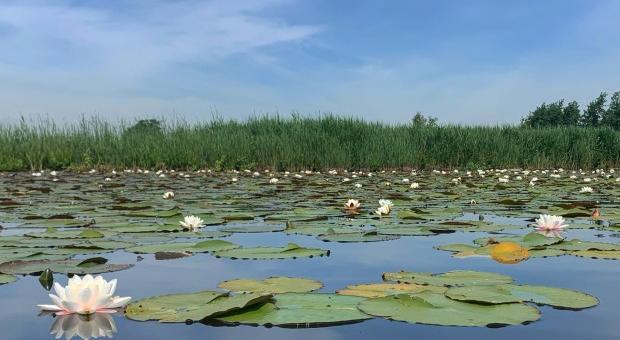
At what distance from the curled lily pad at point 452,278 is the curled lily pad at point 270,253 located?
51 centimetres

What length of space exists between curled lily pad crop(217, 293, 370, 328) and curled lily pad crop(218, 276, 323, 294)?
4.0 inches

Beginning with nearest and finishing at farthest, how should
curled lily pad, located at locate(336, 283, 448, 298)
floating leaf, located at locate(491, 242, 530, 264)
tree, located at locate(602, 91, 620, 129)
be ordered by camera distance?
curled lily pad, located at locate(336, 283, 448, 298)
floating leaf, located at locate(491, 242, 530, 264)
tree, located at locate(602, 91, 620, 129)

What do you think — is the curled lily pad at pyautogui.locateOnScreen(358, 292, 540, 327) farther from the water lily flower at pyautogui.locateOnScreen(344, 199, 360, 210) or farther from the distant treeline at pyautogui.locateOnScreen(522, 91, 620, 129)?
the distant treeline at pyautogui.locateOnScreen(522, 91, 620, 129)

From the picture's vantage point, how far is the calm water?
4.40ft

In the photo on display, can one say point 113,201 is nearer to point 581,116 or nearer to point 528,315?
point 528,315

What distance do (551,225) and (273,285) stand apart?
1878 millimetres

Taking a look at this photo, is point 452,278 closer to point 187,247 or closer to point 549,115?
point 187,247

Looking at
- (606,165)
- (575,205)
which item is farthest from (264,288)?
(606,165)

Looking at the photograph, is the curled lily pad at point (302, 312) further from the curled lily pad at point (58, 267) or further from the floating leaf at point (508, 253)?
the floating leaf at point (508, 253)

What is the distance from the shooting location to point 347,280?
1.97 metres

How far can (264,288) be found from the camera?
1.71 metres

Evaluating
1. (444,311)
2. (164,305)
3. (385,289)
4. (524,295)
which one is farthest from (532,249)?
(164,305)

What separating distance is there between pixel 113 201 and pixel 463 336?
4172 mm

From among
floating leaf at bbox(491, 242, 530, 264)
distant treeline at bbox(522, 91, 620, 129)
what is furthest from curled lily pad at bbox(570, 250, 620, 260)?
distant treeline at bbox(522, 91, 620, 129)
